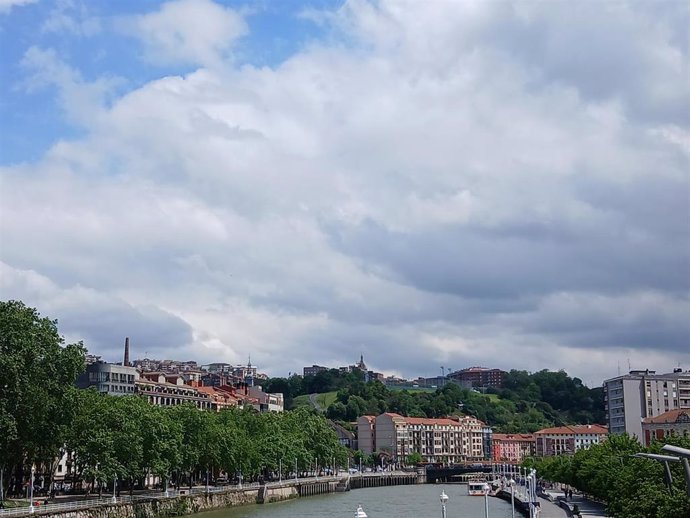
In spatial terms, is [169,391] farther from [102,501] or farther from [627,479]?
[627,479]

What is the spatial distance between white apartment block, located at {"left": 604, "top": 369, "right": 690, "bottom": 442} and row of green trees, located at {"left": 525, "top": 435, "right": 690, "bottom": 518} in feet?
107

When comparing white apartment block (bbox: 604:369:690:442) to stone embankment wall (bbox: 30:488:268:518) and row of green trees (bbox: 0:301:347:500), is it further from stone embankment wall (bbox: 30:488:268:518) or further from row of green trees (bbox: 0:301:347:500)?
stone embankment wall (bbox: 30:488:268:518)

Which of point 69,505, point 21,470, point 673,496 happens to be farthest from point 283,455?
point 673,496

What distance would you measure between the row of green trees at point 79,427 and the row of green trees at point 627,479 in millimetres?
39318

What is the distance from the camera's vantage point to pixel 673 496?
4256cm

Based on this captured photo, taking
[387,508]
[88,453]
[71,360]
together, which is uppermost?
[71,360]

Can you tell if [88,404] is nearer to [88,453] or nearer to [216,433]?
[88,453]

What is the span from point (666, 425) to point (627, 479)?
82.8 metres

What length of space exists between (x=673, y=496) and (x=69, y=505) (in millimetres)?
46426

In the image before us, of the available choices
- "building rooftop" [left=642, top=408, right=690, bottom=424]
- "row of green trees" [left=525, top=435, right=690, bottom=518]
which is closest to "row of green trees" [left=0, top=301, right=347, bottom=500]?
"row of green trees" [left=525, top=435, right=690, bottom=518]

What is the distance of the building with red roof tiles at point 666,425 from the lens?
447ft

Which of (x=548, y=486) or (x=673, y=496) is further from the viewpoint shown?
(x=548, y=486)

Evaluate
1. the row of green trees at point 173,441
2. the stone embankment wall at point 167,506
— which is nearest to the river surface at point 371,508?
the stone embankment wall at point 167,506

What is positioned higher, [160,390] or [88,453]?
[160,390]
